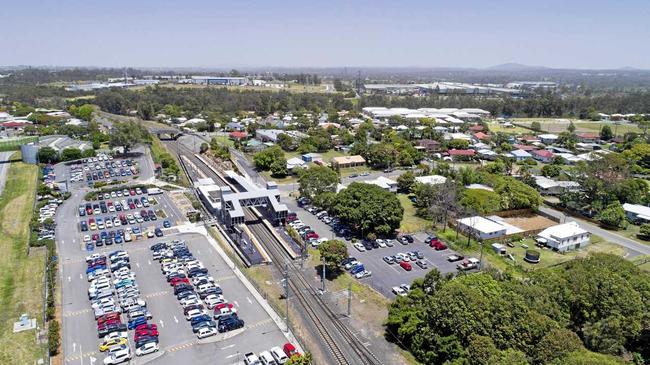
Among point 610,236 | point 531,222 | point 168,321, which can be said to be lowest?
point 610,236

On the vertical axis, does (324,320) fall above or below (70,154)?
below

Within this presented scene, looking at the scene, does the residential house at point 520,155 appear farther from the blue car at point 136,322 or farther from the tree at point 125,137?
the blue car at point 136,322

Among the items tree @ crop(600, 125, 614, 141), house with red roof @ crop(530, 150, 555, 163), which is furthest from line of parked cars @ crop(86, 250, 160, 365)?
tree @ crop(600, 125, 614, 141)

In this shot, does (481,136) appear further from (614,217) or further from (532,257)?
(532,257)

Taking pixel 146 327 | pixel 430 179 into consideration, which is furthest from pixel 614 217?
pixel 146 327

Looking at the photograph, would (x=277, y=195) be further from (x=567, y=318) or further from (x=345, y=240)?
(x=567, y=318)

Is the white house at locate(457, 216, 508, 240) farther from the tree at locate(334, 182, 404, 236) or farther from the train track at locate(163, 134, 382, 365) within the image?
the train track at locate(163, 134, 382, 365)

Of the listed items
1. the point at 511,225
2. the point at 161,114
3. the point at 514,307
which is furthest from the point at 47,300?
the point at 161,114
